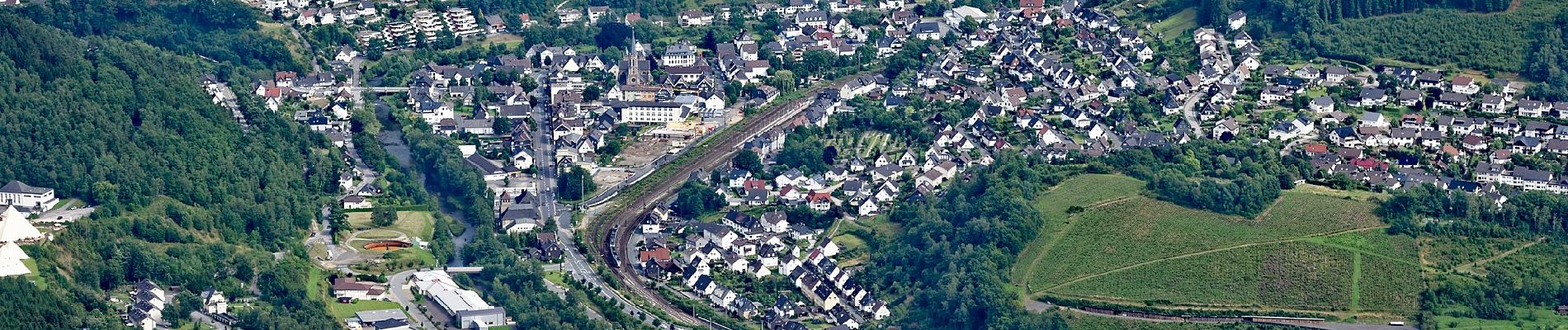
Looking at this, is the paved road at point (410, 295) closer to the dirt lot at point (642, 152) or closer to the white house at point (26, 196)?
the white house at point (26, 196)

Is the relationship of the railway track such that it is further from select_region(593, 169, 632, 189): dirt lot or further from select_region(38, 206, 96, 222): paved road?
select_region(38, 206, 96, 222): paved road

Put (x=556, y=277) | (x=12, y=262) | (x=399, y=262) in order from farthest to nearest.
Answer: (x=399, y=262), (x=556, y=277), (x=12, y=262)

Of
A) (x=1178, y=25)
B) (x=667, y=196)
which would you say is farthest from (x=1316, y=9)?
(x=667, y=196)

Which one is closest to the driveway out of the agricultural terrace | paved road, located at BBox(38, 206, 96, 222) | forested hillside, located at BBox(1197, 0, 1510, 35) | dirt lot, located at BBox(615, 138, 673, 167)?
paved road, located at BBox(38, 206, 96, 222)

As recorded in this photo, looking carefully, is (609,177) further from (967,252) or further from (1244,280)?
(1244,280)

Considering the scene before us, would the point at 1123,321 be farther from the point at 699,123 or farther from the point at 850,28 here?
the point at 850,28

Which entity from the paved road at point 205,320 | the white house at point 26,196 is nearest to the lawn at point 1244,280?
the paved road at point 205,320
